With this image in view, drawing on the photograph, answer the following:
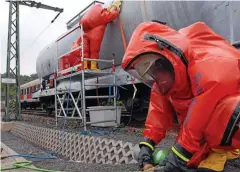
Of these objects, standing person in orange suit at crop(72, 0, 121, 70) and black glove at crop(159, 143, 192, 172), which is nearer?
black glove at crop(159, 143, 192, 172)

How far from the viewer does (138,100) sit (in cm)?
730

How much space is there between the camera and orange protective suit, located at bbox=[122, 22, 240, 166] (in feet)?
6.81

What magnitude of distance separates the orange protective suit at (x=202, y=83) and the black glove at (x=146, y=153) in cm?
45

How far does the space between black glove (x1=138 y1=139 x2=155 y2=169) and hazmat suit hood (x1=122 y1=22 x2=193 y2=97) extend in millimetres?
639

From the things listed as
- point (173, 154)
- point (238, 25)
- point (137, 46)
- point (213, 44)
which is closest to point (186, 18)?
point (238, 25)

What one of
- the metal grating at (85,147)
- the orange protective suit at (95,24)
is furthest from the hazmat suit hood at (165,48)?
the orange protective suit at (95,24)

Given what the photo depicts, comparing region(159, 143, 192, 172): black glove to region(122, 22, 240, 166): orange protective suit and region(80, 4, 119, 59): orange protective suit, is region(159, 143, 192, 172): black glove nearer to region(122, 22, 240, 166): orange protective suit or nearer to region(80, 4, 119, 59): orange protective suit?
region(122, 22, 240, 166): orange protective suit

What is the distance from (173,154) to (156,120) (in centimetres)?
57

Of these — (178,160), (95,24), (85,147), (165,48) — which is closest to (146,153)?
(178,160)

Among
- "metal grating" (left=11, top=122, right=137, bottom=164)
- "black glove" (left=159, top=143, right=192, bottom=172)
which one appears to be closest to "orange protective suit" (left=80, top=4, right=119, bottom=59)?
"metal grating" (left=11, top=122, right=137, bottom=164)

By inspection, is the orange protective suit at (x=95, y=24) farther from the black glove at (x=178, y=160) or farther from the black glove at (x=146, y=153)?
the black glove at (x=178, y=160)

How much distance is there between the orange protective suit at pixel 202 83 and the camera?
81.7 inches

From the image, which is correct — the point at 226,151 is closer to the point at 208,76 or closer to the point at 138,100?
the point at 208,76

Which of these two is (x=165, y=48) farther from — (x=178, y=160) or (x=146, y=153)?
(x=146, y=153)
